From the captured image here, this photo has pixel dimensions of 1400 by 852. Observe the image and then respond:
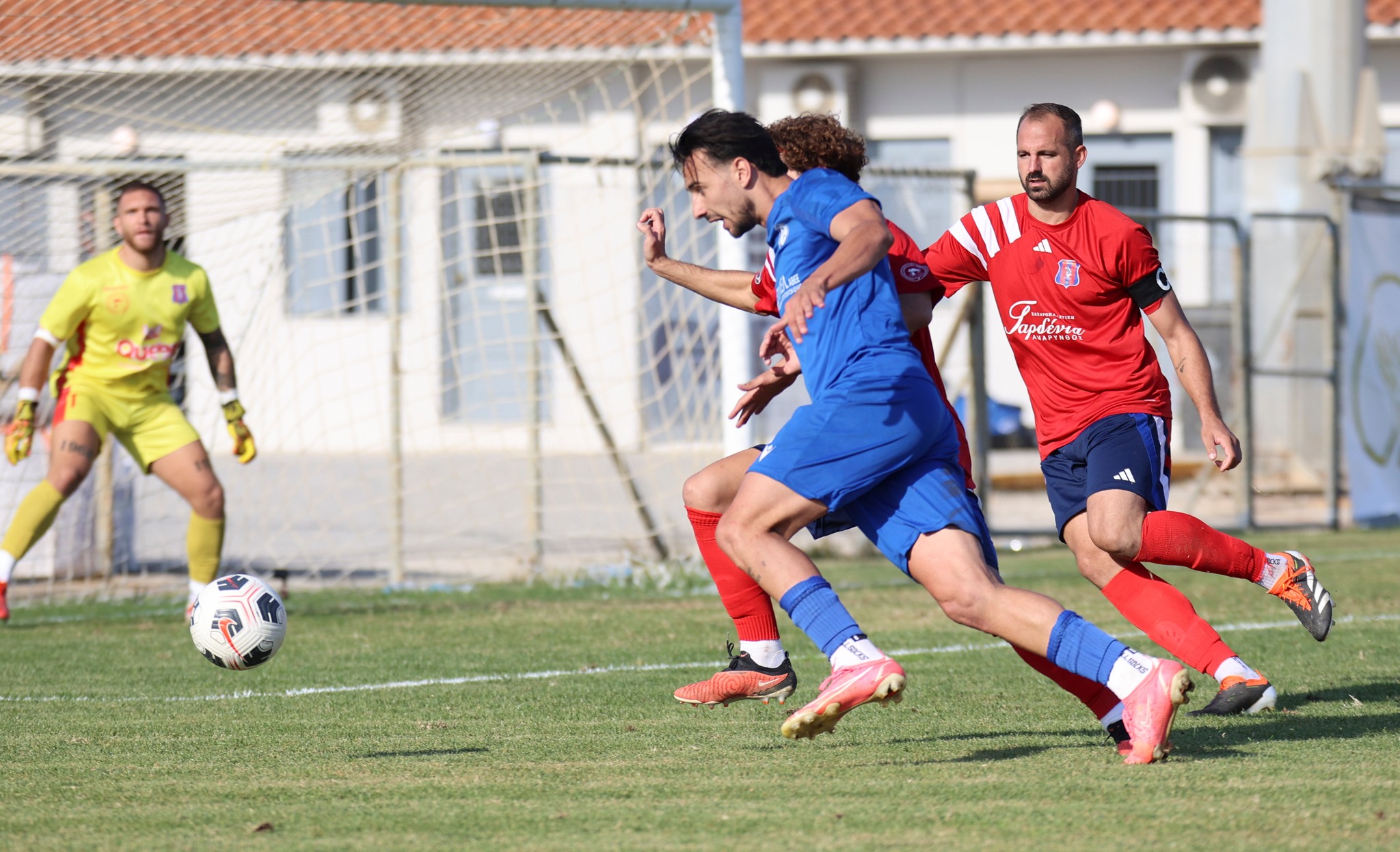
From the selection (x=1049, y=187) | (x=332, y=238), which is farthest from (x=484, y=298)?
(x=1049, y=187)

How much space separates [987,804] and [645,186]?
692 centimetres

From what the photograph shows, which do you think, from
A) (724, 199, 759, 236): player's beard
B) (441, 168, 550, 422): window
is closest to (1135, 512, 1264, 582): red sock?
(724, 199, 759, 236): player's beard

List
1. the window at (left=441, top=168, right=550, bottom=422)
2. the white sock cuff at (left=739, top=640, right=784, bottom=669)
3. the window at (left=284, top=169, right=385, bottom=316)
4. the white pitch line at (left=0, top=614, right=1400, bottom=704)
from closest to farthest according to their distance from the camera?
1. the white sock cuff at (left=739, top=640, right=784, bottom=669)
2. the white pitch line at (left=0, top=614, right=1400, bottom=704)
3. the window at (left=284, top=169, right=385, bottom=316)
4. the window at (left=441, top=168, right=550, bottom=422)

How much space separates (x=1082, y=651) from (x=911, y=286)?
1165 millimetres

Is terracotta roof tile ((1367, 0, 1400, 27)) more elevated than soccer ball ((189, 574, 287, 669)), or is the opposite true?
terracotta roof tile ((1367, 0, 1400, 27))

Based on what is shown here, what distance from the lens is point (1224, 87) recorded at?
64.2ft

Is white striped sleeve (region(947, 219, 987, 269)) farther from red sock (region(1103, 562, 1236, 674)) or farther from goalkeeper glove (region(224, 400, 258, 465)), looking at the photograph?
goalkeeper glove (region(224, 400, 258, 465))

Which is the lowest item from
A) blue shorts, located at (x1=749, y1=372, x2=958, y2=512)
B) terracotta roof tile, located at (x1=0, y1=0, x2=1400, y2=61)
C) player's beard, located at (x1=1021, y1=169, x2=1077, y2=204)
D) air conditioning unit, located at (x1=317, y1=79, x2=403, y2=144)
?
blue shorts, located at (x1=749, y1=372, x2=958, y2=512)

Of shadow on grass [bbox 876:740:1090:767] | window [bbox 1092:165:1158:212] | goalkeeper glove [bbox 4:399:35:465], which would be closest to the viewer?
shadow on grass [bbox 876:740:1090:767]

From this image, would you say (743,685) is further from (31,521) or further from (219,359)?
(31,521)

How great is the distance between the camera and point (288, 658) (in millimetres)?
6641

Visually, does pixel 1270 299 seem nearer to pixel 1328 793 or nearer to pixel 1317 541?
pixel 1317 541

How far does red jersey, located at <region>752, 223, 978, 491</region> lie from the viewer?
458 cm

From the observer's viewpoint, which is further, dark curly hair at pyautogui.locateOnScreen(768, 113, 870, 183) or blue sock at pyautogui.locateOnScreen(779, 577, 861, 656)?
dark curly hair at pyautogui.locateOnScreen(768, 113, 870, 183)
